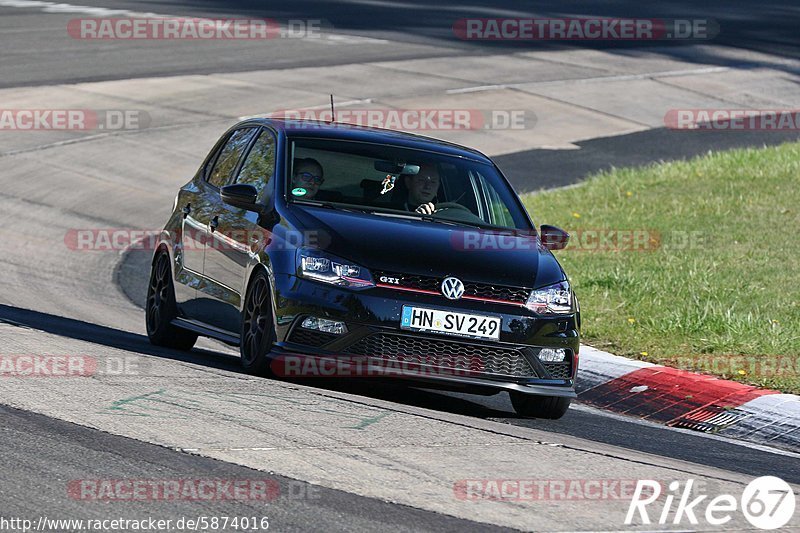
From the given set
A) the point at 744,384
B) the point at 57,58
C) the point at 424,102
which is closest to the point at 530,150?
the point at 424,102

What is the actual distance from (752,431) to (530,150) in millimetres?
14420

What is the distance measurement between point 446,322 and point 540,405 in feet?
3.53

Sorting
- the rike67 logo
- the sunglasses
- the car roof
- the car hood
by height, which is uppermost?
the car roof

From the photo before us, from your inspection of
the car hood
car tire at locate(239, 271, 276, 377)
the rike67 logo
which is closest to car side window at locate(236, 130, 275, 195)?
the car hood

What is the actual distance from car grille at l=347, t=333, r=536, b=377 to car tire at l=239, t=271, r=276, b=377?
1.87 feet

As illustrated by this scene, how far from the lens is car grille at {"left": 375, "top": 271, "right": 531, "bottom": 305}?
8.44m

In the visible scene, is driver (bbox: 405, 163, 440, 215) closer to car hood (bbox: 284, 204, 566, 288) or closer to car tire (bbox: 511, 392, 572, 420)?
car hood (bbox: 284, 204, 566, 288)

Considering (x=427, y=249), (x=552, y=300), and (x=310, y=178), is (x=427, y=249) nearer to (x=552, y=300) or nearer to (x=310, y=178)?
(x=552, y=300)

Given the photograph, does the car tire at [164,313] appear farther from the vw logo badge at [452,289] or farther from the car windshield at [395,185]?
the vw logo badge at [452,289]

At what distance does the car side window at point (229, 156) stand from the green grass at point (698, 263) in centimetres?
318

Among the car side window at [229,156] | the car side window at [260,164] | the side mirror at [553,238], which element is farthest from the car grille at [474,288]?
the car side window at [229,156]

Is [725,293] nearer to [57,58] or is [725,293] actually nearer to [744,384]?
[744,384]

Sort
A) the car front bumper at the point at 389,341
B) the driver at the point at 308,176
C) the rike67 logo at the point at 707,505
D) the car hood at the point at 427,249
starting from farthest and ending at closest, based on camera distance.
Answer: the driver at the point at 308,176 → the car hood at the point at 427,249 → the car front bumper at the point at 389,341 → the rike67 logo at the point at 707,505

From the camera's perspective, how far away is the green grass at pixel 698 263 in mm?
11094
